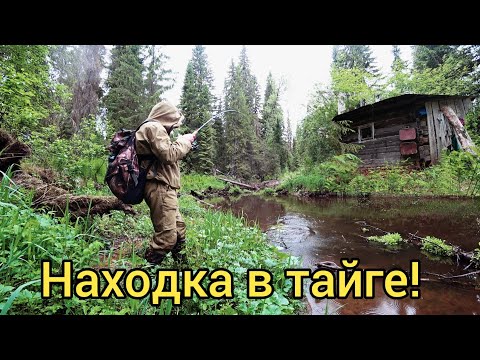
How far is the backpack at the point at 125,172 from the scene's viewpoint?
2.42 m

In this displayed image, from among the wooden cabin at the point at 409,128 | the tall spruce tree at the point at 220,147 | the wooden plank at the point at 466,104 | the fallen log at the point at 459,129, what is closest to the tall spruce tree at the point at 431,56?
the wooden plank at the point at 466,104

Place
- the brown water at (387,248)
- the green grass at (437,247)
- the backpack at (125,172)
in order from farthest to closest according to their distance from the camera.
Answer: the green grass at (437,247) → the backpack at (125,172) → the brown water at (387,248)

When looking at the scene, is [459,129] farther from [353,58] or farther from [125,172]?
[353,58]

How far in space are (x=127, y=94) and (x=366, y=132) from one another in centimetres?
1644

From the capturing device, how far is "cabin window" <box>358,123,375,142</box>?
1479cm

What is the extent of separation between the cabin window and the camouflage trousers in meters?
15.1

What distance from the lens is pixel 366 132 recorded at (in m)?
15.6

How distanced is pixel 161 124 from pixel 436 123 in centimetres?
1418

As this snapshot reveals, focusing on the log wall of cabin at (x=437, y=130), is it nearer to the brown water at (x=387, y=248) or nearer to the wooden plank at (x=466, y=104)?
the wooden plank at (x=466, y=104)

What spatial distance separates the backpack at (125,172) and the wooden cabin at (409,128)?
44.1 ft

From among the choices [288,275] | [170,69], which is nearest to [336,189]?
[288,275]
